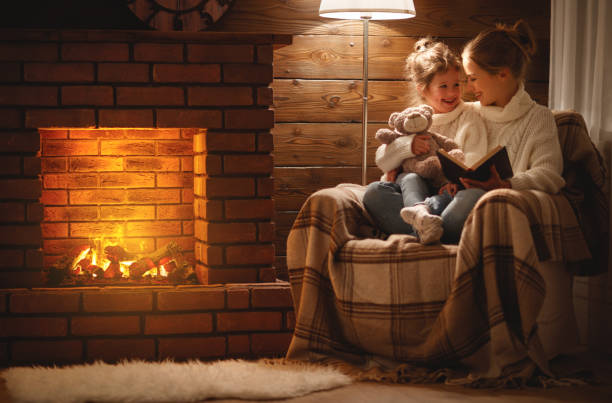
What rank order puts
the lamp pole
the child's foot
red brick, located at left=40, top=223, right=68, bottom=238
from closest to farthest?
the child's foot < red brick, located at left=40, top=223, right=68, bottom=238 < the lamp pole

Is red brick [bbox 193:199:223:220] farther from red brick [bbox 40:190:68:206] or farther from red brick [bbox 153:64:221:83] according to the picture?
red brick [bbox 40:190:68:206]

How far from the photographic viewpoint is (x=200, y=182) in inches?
106

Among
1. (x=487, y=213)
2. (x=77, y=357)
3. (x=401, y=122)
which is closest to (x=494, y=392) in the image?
(x=487, y=213)

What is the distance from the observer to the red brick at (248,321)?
8.32ft

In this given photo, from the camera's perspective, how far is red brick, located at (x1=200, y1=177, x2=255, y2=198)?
2.58 m

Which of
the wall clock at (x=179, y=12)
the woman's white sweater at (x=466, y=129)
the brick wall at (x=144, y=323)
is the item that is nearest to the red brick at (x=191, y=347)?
the brick wall at (x=144, y=323)

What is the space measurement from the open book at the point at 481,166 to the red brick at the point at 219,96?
763 mm

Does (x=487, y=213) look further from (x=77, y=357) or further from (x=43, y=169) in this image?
(x=43, y=169)

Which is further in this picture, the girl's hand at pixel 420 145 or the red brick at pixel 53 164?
the red brick at pixel 53 164

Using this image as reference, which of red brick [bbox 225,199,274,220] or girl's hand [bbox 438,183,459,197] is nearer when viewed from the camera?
girl's hand [bbox 438,183,459,197]

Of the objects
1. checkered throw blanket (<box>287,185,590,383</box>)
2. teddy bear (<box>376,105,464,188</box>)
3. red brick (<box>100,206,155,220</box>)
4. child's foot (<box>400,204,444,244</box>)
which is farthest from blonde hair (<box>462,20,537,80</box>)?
red brick (<box>100,206,155,220</box>)

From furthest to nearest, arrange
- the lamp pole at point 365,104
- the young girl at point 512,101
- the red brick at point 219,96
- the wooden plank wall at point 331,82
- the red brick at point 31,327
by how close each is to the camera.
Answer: the wooden plank wall at point 331,82 < the lamp pole at point 365,104 < the red brick at point 219,96 < the red brick at point 31,327 < the young girl at point 512,101

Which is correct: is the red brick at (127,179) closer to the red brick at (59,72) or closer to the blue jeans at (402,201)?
the red brick at (59,72)

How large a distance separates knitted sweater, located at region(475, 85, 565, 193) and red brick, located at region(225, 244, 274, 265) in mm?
842
